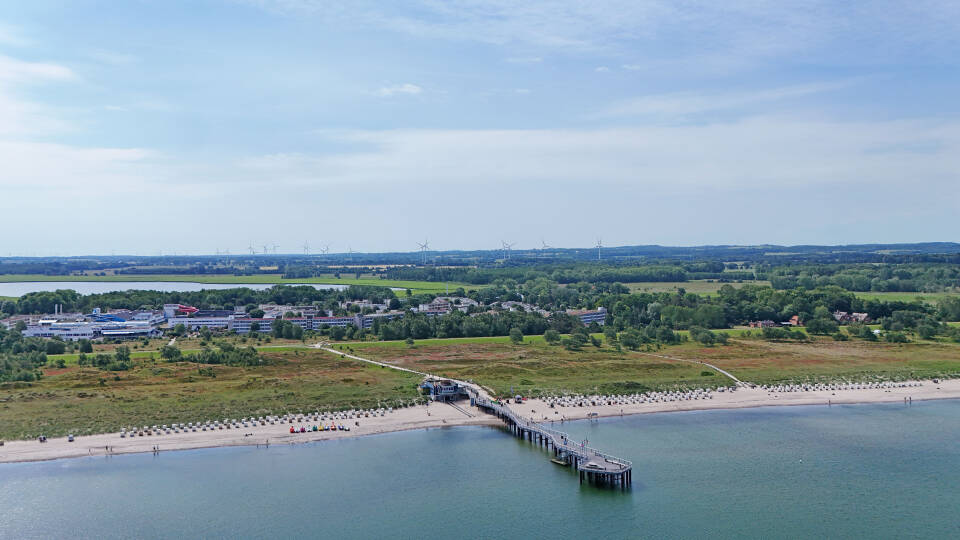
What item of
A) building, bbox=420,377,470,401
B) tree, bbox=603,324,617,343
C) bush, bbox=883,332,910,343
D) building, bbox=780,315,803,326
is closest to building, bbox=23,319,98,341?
building, bbox=420,377,470,401

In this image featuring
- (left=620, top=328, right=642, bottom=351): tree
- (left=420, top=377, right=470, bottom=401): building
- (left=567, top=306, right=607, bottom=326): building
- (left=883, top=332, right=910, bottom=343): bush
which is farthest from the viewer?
(left=567, top=306, right=607, bottom=326): building

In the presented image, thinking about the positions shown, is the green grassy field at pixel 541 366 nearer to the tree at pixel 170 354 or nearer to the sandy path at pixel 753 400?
the sandy path at pixel 753 400

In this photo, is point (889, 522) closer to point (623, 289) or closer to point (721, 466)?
point (721, 466)

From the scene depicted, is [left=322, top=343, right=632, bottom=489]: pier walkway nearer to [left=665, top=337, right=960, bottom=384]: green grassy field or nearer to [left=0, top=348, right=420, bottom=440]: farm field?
[left=0, top=348, right=420, bottom=440]: farm field

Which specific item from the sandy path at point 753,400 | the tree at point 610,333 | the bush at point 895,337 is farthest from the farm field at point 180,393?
the bush at point 895,337

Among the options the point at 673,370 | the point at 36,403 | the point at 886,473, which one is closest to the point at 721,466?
the point at 886,473

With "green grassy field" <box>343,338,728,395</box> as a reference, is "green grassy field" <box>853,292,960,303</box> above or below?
above

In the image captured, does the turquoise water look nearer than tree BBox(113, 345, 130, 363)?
Yes
